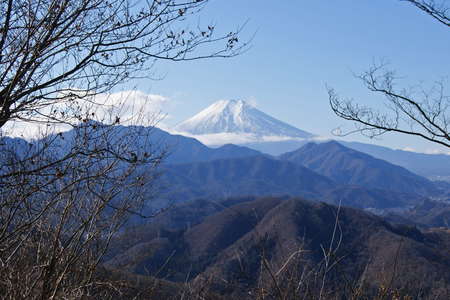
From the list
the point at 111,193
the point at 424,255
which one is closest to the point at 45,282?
the point at 111,193

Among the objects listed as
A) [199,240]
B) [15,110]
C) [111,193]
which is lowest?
[199,240]

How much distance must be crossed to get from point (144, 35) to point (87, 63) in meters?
0.68

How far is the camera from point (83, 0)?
4.68m

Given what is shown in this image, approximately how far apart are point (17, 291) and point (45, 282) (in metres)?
0.57

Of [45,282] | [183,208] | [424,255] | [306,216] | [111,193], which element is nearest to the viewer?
[45,282]

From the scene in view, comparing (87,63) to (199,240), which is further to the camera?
(199,240)

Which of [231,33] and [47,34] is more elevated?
[231,33]

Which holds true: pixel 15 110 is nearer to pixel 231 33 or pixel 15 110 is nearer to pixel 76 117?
pixel 76 117

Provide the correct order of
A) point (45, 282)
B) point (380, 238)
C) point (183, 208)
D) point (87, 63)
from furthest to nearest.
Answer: point (183, 208) → point (380, 238) → point (87, 63) → point (45, 282)

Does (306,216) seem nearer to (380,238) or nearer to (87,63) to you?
(380,238)

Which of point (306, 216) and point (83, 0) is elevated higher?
point (83, 0)

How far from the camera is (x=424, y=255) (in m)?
56.5

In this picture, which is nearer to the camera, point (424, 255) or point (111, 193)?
point (111, 193)

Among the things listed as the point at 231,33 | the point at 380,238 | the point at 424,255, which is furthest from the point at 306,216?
the point at 231,33
